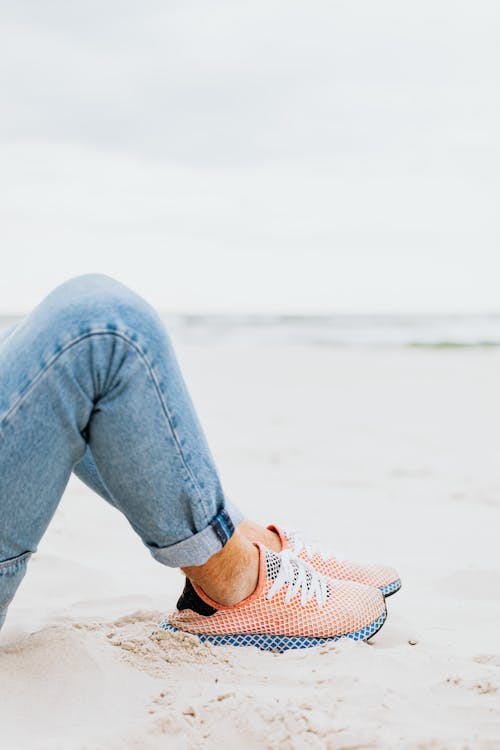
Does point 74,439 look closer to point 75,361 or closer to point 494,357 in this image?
point 75,361

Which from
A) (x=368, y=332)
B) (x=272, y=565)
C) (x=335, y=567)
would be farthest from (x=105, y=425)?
(x=368, y=332)

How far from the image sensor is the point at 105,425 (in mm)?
1267

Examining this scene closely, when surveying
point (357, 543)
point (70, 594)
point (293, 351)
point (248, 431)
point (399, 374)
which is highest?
point (70, 594)

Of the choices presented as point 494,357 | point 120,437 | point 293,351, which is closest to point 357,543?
point 120,437

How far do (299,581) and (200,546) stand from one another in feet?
1.16

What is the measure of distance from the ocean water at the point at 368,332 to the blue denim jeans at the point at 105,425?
443 inches

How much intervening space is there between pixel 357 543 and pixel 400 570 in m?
0.32

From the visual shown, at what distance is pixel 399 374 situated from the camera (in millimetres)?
8047

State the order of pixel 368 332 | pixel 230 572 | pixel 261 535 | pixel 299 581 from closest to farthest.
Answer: pixel 230 572, pixel 299 581, pixel 261 535, pixel 368 332

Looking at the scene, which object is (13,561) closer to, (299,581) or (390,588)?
(299,581)

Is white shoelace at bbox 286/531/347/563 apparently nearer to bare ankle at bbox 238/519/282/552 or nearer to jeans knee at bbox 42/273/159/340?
bare ankle at bbox 238/519/282/552

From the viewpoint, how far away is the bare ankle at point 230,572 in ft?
4.71

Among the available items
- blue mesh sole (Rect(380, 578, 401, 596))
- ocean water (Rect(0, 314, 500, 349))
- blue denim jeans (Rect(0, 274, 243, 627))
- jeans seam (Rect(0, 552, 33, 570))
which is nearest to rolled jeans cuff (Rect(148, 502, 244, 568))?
blue denim jeans (Rect(0, 274, 243, 627))

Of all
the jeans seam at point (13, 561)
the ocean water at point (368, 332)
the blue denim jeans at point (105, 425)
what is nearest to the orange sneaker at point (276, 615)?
the blue denim jeans at point (105, 425)
